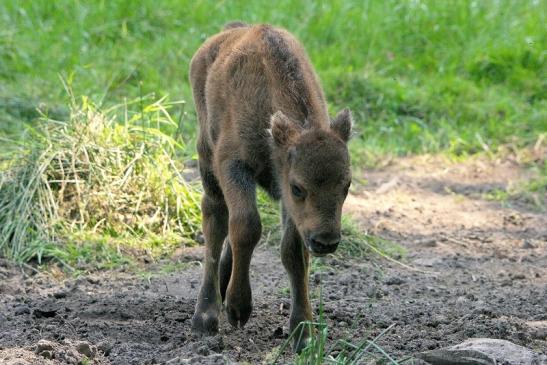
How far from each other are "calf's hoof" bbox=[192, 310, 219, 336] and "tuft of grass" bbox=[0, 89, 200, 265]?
5.84ft

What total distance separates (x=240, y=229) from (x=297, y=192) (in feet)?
1.40

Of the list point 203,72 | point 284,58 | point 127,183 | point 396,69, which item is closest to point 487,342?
point 284,58

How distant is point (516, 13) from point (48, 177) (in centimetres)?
728

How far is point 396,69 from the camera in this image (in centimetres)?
1282

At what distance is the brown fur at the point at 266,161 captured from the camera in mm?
5797

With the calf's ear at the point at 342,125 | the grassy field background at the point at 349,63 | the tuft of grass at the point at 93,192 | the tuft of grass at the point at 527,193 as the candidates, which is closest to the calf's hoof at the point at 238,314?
the calf's ear at the point at 342,125

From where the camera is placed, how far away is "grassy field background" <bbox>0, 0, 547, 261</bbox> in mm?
11242

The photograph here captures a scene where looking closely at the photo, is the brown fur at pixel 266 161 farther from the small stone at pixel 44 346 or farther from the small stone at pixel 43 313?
the small stone at pixel 44 346

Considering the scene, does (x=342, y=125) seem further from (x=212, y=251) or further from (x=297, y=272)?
(x=212, y=251)

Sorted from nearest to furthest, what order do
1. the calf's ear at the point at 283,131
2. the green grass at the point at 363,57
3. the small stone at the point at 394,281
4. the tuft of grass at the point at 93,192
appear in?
1. the calf's ear at the point at 283,131
2. the small stone at the point at 394,281
3. the tuft of grass at the point at 93,192
4. the green grass at the point at 363,57

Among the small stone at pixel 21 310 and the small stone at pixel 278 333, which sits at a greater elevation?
the small stone at pixel 21 310

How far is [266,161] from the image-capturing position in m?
6.47

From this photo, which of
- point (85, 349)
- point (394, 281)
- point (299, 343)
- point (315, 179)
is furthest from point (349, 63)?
point (85, 349)

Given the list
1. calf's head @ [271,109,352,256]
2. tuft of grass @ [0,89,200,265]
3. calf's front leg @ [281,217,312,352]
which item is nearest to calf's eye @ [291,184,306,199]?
calf's head @ [271,109,352,256]
